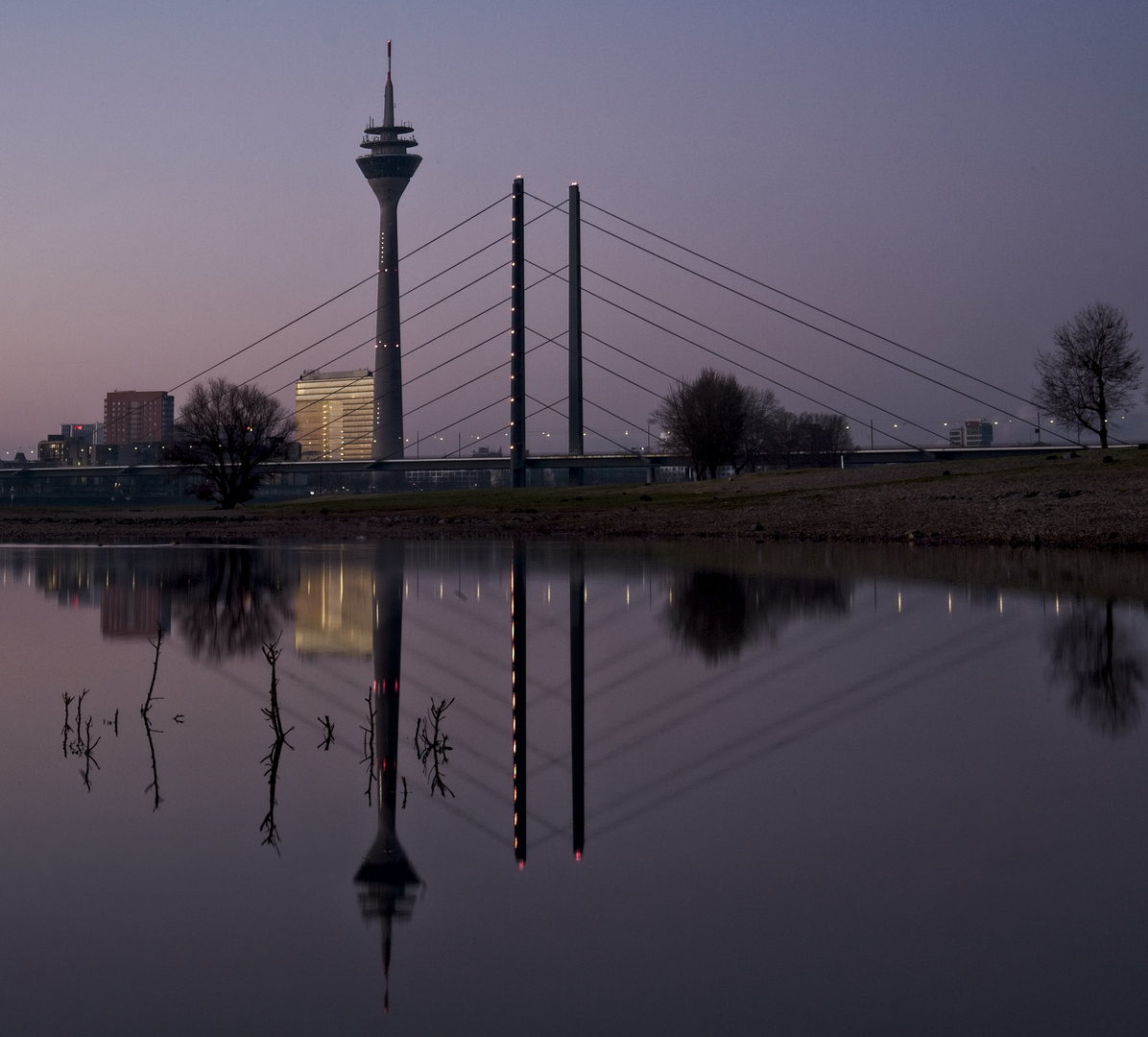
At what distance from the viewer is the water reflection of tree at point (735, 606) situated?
14250 millimetres

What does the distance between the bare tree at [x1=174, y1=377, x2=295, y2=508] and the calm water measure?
57077mm

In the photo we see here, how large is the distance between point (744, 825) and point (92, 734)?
499cm

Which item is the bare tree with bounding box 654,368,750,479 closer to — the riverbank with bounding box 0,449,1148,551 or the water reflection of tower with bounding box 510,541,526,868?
the riverbank with bounding box 0,449,1148,551

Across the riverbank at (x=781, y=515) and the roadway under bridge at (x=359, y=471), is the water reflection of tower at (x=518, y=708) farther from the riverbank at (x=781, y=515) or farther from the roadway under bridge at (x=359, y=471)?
the roadway under bridge at (x=359, y=471)

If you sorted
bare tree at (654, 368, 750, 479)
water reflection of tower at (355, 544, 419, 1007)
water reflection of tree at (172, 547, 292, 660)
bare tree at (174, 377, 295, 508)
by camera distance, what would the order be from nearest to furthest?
water reflection of tower at (355, 544, 419, 1007), water reflection of tree at (172, 547, 292, 660), bare tree at (174, 377, 295, 508), bare tree at (654, 368, 750, 479)

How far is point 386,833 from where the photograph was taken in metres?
6.63

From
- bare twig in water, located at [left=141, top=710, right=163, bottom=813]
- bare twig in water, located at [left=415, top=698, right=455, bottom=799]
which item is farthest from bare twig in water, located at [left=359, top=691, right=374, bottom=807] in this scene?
bare twig in water, located at [left=141, top=710, right=163, bottom=813]

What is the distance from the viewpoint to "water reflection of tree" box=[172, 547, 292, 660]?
14.6 metres

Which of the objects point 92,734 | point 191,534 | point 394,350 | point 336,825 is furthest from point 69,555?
point 394,350

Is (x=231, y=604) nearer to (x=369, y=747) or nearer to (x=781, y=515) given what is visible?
(x=369, y=747)

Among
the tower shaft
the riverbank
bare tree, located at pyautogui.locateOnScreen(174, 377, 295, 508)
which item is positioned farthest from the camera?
the tower shaft

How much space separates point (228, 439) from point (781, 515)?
35.4 meters

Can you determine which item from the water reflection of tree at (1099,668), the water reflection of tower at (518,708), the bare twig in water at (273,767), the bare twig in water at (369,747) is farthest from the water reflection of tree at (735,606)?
the bare twig in water at (273,767)

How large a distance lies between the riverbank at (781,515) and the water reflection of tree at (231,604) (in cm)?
1567
